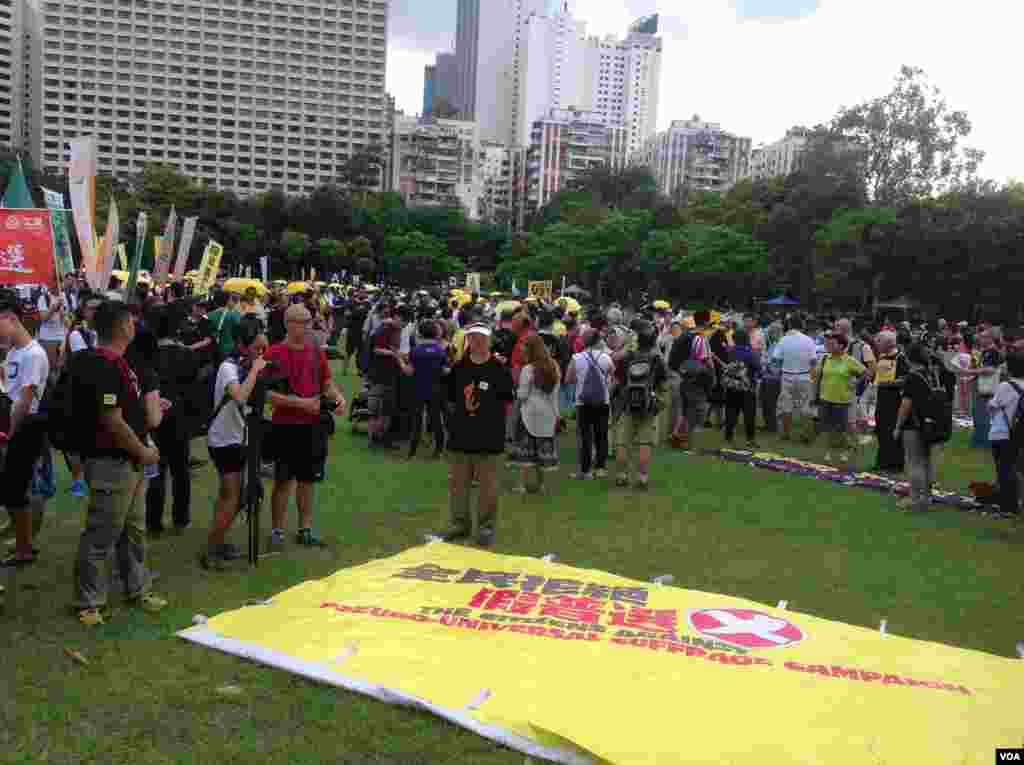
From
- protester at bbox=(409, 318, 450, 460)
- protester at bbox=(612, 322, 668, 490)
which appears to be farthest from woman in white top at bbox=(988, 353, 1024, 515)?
protester at bbox=(409, 318, 450, 460)

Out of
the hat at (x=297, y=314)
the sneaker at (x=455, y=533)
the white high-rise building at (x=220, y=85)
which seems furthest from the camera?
the white high-rise building at (x=220, y=85)

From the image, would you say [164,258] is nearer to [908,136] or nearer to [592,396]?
[592,396]

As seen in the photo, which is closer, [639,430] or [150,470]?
[150,470]

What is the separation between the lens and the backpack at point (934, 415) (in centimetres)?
837

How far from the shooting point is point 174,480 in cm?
693

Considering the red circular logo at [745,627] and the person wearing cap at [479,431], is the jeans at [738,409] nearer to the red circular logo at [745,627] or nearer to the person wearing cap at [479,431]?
the person wearing cap at [479,431]

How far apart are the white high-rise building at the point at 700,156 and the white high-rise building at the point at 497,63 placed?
4220cm

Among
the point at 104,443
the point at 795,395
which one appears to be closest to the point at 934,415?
the point at 795,395

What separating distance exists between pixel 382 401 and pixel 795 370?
6100 millimetres

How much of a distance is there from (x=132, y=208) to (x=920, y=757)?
67952 mm

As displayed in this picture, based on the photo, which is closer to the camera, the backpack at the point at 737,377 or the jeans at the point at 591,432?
the jeans at the point at 591,432

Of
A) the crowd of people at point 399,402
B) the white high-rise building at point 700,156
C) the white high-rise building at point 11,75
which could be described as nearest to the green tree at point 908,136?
the crowd of people at point 399,402

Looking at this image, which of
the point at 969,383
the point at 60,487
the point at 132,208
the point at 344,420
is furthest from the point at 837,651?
the point at 132,208

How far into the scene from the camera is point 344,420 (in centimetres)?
1300
